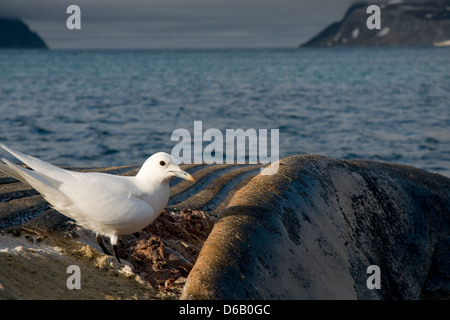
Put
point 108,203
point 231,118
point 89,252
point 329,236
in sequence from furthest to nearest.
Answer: point 231,118 < point 329,236 < point 89,252 < point 108,203

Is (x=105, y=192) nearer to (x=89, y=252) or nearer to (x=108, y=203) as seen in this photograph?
(x=108, y=203)

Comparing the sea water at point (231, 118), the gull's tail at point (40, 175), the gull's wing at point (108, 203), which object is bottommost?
the sea water at point (231, 118)

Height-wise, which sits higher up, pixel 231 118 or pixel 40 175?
pixel 40 175

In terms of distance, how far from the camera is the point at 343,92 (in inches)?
1069

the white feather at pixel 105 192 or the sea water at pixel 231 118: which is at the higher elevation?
the white feather at pixel 105 192

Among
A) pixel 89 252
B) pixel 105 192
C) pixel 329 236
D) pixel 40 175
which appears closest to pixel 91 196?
pixel 105 192

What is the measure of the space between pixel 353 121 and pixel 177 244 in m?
14.4

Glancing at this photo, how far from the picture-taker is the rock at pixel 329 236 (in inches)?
128

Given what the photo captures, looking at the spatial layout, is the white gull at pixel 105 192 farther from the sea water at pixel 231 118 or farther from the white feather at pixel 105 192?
the sea water at pixel 231 118

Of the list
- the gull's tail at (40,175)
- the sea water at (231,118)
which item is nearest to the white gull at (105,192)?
the gull's tail at (40,175)

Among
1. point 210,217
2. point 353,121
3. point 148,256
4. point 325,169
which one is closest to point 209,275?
point 148,256

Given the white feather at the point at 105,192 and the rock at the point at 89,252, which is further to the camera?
the white feather at the point at 105,192

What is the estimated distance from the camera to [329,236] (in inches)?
161
